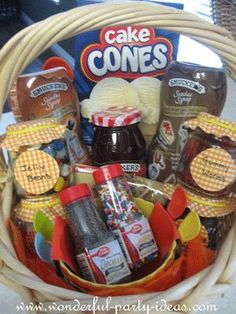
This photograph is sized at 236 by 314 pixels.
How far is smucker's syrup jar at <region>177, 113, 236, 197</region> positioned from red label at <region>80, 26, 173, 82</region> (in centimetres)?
20

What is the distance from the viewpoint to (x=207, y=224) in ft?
1.69

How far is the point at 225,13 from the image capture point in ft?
4.34

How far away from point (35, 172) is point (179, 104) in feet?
0.83

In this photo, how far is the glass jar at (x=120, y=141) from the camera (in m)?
0.56

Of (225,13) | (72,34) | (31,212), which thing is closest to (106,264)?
(31,212)

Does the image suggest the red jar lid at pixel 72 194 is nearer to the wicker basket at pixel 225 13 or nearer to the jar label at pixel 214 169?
the jar label at pixel 214 169

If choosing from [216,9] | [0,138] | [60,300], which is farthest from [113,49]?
[216,9]

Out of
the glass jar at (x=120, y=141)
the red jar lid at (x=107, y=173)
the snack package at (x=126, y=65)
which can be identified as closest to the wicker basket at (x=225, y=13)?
the snack package at (x=126, y=65)

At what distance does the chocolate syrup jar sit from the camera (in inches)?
23.7

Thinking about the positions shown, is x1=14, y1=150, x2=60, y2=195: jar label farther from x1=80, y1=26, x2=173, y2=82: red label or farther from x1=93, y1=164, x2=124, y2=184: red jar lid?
x1=80, y1=26, x2=173, y2=82: red label

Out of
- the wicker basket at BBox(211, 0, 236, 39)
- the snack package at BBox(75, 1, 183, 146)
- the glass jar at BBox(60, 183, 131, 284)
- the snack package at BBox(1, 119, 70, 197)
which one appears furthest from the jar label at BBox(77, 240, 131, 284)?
the wicker basket at BBox(211, 0, 236, 39)

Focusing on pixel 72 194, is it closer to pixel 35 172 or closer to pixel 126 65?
pixel 35 172

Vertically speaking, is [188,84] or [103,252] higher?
[188,84]

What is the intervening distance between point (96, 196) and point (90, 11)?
0.76ft
